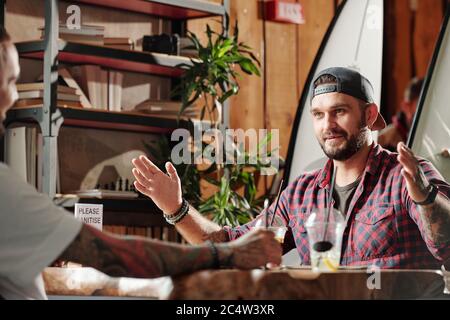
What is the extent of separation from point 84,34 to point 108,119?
0.43 m

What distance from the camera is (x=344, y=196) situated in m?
2.98

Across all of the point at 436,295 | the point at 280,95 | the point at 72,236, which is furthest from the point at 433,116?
the point at 72,236

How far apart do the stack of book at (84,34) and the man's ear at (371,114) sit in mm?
1882

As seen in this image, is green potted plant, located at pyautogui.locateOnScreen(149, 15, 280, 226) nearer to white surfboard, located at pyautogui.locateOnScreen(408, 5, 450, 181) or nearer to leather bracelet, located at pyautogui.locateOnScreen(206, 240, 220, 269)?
white surfboard, located at pyautogui.locateOnScreen(408, 5, 450, 181)

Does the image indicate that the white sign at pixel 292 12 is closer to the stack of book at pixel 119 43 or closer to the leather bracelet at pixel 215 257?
the stack of book at pixel 119 43

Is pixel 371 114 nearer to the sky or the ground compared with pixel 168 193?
nearer to the sky

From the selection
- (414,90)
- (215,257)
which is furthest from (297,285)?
(414,90)

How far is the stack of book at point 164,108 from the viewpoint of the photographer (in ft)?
15.8

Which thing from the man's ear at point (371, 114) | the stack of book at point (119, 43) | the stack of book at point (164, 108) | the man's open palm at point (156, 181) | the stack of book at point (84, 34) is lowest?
the man's open palm at point (156, 181)

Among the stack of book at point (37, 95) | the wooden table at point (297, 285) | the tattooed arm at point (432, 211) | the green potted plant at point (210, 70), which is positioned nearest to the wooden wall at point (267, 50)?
the green potted plant at point (210, 70)

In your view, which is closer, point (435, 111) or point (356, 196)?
point (356, 196)

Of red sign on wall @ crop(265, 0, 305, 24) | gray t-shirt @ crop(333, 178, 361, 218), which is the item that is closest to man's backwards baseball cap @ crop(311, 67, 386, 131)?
gray t-shirt @ crop(333, 178, 361, 218)

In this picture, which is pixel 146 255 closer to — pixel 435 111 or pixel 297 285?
pixel 297 285

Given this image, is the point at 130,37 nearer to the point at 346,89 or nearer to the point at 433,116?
the point at 433,116
